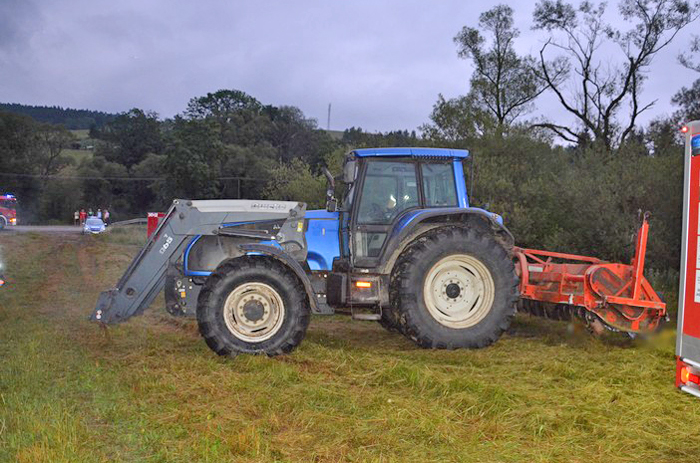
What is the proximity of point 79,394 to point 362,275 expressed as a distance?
319 cm

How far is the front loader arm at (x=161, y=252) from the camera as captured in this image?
7387mm

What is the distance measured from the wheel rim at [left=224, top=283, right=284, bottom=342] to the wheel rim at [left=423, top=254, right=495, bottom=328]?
1.71 meters

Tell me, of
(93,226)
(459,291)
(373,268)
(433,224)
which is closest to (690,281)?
(459,291)

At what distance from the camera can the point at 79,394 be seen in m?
5.57

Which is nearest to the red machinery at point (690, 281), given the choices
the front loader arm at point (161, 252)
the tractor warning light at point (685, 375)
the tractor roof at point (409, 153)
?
the tractor warning light at point (685, 375)

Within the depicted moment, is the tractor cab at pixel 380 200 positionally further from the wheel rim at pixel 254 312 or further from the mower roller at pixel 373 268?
the wheel rim at pixel 254 312

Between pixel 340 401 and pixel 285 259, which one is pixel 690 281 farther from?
pixel 285 259

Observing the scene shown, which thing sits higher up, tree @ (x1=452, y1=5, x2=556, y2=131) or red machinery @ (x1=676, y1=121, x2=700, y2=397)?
tree @ (x1=452, y1=5, x2=556, y2=131)

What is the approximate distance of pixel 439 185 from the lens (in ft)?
26.2

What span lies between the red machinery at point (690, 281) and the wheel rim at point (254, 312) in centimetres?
394

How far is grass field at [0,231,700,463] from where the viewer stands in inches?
174

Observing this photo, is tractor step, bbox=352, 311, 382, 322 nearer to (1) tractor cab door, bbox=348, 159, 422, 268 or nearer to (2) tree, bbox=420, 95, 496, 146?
(1) tractor cab door, bbox=348, 159, 422, 268

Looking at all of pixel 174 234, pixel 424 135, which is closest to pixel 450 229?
pixel 174 234

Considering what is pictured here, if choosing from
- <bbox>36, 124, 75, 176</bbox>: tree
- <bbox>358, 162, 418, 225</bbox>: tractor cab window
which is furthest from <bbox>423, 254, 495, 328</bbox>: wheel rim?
<bbox>36, 124, 75, 176</bbox>: tree
